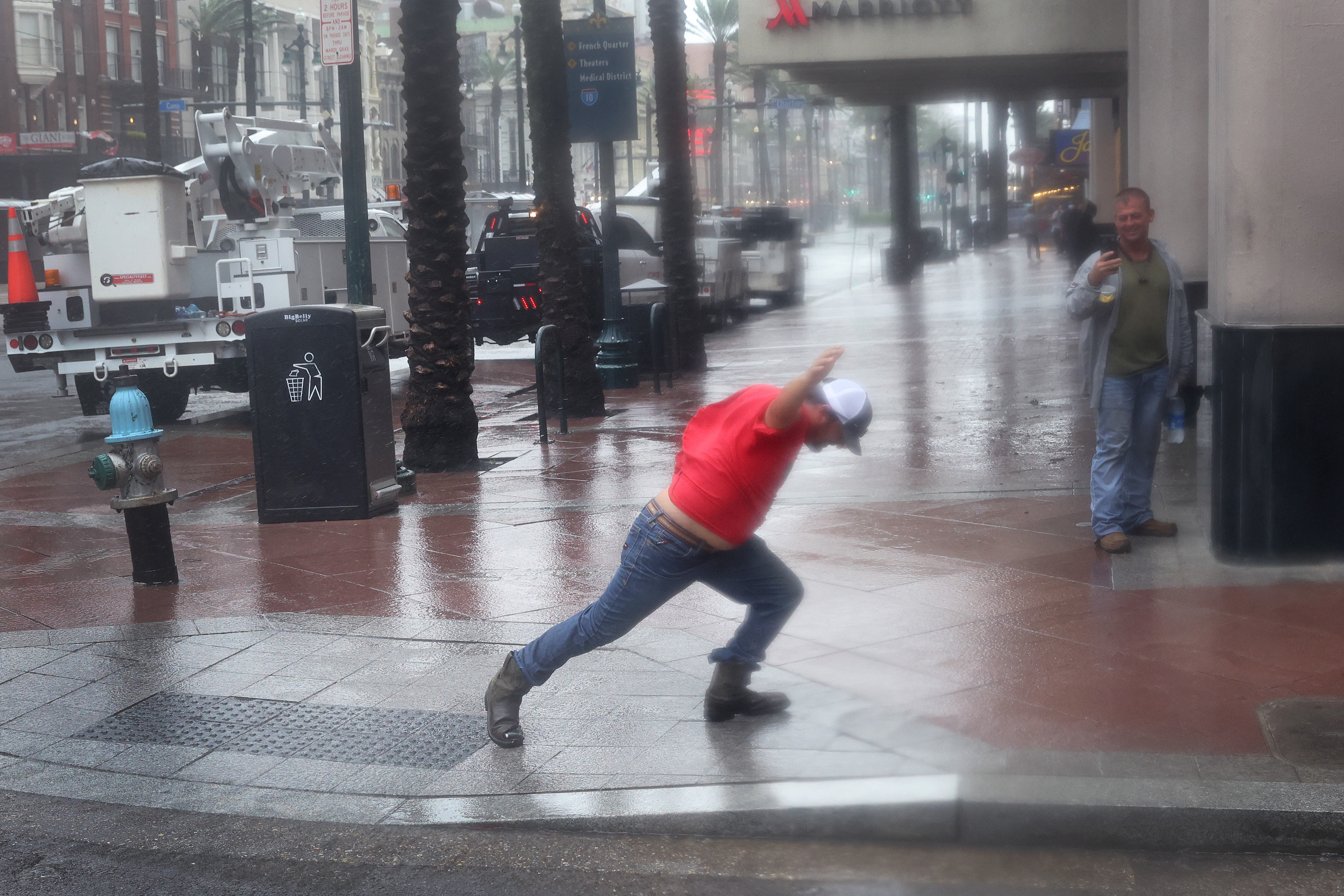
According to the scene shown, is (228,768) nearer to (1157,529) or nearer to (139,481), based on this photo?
(139,481)

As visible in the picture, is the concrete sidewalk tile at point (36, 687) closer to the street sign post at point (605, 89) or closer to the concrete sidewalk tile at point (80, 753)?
the concrete sidewalk tile at point (80, 753)

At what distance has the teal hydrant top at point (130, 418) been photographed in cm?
744

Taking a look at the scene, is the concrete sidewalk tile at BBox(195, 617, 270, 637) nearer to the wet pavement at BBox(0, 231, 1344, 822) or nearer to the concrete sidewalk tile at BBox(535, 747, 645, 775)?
the wet pavement at BBox(0, 231, 1344, 822)

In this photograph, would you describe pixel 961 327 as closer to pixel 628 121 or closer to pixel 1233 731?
pixel 628 121

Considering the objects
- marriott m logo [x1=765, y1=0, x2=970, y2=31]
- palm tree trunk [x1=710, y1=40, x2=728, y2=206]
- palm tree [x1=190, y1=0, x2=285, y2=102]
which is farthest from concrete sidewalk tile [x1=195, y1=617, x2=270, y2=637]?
palm tree [x1=190, y1=0, x2=285, y2=102]

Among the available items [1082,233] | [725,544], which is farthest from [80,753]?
[1082,233]

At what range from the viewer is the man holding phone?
23.6 ft

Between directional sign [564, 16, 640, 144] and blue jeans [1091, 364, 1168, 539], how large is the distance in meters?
9.36

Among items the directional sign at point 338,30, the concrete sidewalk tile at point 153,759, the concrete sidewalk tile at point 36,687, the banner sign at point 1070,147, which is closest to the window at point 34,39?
the banner sign at point 1070,147

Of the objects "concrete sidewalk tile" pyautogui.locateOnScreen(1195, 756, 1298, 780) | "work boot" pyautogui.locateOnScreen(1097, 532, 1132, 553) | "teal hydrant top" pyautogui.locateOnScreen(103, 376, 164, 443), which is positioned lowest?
"concrete sidewalk tile" pyautogui.locateOnScreen(1195, 756, 1298, 780)

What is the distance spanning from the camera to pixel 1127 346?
7242 mm

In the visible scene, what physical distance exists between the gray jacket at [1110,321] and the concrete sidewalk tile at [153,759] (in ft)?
14.8

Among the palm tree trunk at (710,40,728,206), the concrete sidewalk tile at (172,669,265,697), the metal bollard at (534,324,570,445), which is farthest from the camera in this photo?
the palm tree trunk at (710,40,728,206)

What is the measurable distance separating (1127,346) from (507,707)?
3827 mm
